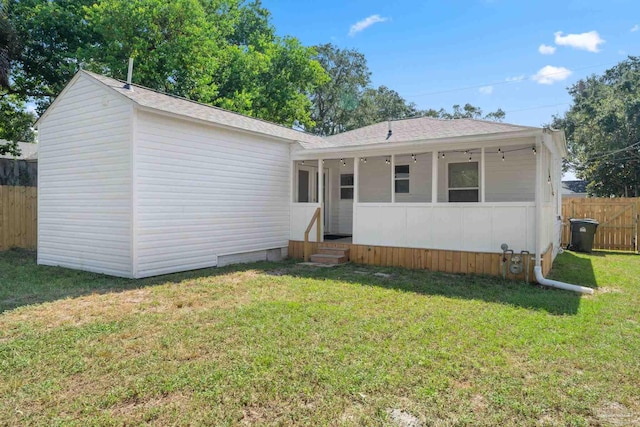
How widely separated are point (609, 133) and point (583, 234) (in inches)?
524

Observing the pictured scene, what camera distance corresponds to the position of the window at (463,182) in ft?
32.2

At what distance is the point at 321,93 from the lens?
3159 cm

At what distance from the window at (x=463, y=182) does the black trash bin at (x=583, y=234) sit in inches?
201

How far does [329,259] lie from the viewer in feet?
30.0

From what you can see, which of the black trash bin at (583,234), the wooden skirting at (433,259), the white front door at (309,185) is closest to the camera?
the wooden skirting at (433,259)

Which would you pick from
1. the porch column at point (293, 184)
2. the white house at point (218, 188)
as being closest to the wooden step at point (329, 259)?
the white house at point (218, 188)

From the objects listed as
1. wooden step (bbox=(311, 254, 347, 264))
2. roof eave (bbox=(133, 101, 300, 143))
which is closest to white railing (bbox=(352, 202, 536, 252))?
wooden step (bbox=(311, 254, 347, 264))

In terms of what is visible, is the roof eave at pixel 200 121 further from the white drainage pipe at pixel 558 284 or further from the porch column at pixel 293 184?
the white drainage pipe at pixel 558 284

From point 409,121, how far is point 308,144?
149 inches

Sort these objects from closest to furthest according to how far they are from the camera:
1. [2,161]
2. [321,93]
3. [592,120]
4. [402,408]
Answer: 1. [402,408]
2. [2,161]
3. [592,120]
4. [321,93]

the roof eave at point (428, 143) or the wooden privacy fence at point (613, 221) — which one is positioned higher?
the roof eave at point (428, 143)

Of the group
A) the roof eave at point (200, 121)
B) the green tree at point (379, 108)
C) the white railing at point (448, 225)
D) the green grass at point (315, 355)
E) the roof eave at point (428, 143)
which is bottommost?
the green grass at point (315, 355)

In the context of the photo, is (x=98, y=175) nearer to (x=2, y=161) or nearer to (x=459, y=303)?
(x=459, y=303)

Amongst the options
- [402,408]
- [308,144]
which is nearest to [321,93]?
[308,144]
